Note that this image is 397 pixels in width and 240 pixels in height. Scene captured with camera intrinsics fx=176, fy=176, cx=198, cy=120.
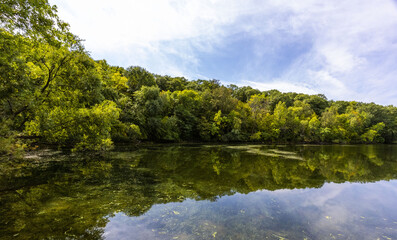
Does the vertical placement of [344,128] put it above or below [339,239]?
above

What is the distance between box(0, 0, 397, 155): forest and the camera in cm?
765

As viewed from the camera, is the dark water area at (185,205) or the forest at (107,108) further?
the forest at (107,108)

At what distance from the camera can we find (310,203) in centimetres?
878

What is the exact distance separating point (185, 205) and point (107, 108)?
8.31 metres

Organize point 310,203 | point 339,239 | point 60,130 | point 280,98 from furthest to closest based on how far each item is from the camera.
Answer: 1. point 280,98
2. point 60,130
3. point 310,203
4. point 339,239

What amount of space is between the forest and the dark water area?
222 centimetres

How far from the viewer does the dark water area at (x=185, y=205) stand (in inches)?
232

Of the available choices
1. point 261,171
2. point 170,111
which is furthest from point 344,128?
point 261,171

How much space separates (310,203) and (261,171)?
19.5ft

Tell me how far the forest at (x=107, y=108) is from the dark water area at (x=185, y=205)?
2.22 m

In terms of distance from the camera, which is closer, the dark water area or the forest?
the dark water area

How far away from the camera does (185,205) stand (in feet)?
26.2

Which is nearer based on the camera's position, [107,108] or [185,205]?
[185,205]

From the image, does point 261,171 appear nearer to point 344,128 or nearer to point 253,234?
point 253,234
